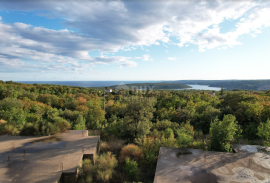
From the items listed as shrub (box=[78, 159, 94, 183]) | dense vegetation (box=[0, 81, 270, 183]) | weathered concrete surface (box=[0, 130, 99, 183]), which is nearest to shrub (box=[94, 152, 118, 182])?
dense vegetation (box=[0, 81, 270, 183])

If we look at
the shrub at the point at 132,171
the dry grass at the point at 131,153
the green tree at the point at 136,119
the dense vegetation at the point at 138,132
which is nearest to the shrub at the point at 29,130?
the dense vegetation at the point at 138,132

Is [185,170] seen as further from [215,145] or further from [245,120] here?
[245,120]

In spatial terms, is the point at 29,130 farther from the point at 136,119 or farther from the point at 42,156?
the point at 136,119

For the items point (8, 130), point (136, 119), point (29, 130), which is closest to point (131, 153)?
point (136, 119)

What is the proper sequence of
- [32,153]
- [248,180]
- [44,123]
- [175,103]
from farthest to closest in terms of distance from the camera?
[175,103], [44,123], [32,153], [248,180]

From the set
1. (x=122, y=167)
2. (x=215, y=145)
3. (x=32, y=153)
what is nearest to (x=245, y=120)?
(x=215, y=145)

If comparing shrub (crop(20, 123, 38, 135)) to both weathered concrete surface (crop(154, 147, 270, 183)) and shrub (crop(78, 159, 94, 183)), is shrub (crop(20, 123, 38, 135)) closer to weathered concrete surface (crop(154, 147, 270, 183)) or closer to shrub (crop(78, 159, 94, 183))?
shrub (crop(78, 159, 94, 183))

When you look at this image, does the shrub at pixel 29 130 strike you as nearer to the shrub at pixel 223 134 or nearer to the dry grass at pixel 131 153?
the dry grass at pixel 131 153
